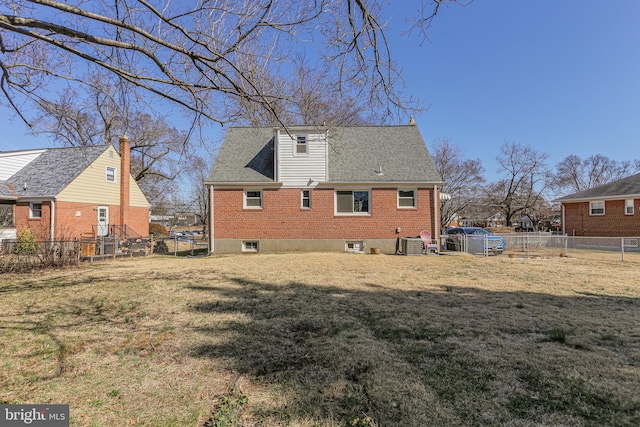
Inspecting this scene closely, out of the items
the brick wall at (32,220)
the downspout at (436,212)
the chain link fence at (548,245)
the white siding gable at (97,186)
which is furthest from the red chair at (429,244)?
the brick wall at (32,220)

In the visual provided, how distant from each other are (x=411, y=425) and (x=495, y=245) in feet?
50.1

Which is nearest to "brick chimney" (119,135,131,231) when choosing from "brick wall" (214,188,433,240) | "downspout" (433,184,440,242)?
"brick wall" (214,188,433,240)

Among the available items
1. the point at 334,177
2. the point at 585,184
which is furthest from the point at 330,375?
the point at 585,184

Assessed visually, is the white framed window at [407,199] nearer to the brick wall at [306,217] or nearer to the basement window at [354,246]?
the brick wall at [306,217]

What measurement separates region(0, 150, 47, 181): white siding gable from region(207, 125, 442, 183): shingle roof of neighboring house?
47.5 feet

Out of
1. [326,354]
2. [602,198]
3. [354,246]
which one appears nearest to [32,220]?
[354,246]

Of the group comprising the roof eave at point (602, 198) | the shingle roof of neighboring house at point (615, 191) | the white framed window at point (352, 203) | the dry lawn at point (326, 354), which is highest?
the shingle roof of neighboring house at point (615, 191)

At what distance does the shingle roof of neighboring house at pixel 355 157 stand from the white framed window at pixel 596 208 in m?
14.1

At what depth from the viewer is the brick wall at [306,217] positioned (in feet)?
52.4

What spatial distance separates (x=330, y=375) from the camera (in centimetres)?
335

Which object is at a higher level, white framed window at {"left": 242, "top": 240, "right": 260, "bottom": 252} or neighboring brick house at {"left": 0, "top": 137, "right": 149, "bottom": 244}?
neighboring brick house at {"left": 0, "top": 137, "right": 149, "bottom": 244}

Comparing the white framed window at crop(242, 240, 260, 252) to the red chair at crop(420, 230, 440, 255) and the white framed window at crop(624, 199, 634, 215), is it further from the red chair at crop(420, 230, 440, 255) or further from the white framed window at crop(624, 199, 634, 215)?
the white framed window at crop(624, 199, 634, 215)

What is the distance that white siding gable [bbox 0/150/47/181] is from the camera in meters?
19.8

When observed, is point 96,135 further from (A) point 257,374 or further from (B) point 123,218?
(A) point 257,374
